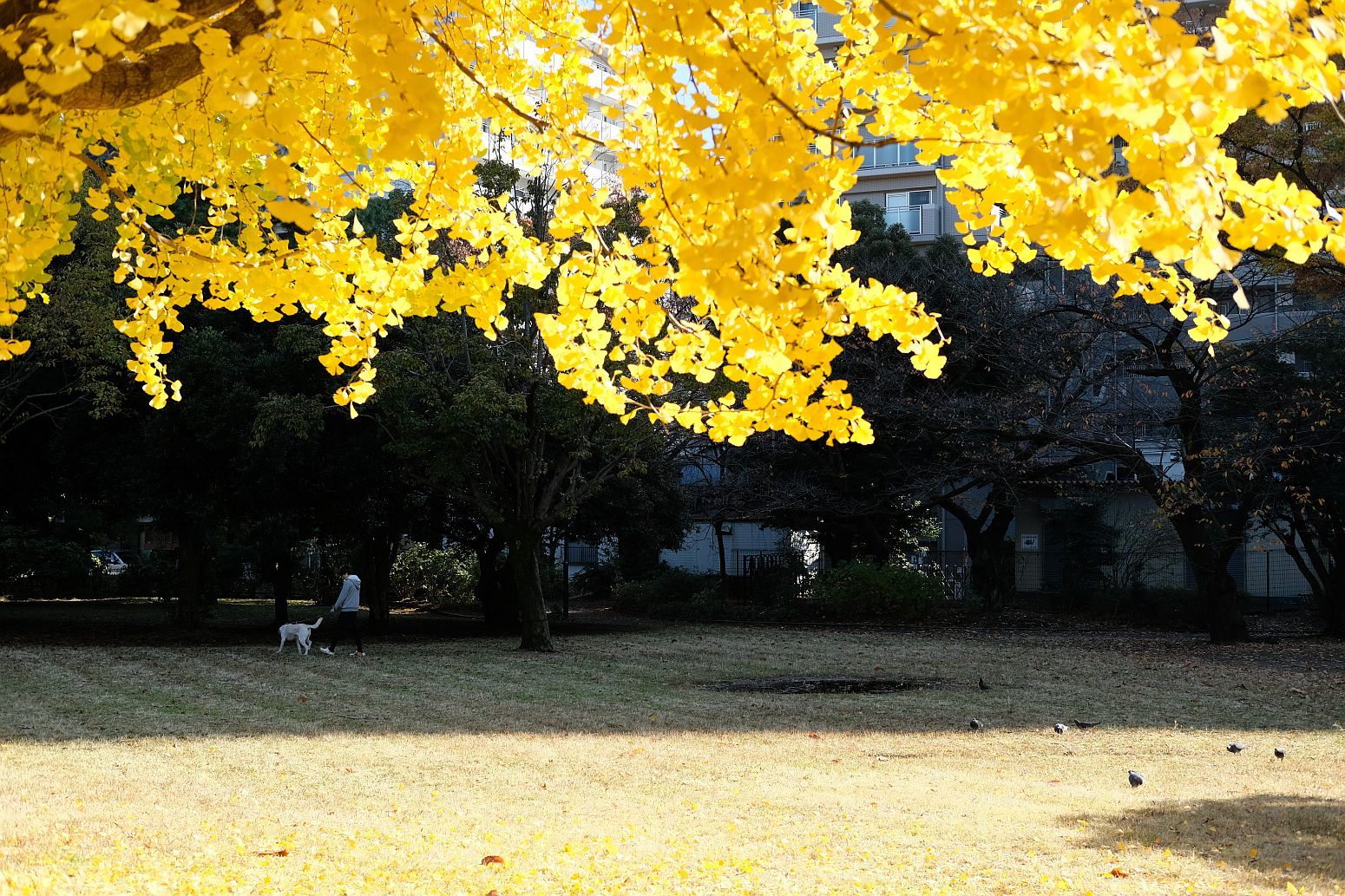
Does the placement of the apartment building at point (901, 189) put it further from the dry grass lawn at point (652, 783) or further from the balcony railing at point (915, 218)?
the dry grass lawn at point (652, 783)

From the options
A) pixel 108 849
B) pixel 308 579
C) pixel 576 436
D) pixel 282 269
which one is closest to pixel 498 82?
pixel 282 269

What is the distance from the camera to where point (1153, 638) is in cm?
1844

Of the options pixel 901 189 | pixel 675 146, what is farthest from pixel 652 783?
pixel 901 189

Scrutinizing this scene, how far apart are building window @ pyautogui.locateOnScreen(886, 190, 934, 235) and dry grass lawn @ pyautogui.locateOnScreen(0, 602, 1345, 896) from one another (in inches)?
817

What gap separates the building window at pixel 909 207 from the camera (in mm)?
31844

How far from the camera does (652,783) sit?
20.7 ft

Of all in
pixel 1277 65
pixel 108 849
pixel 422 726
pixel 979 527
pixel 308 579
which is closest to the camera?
pixel 1277 65

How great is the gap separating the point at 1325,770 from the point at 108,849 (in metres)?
6.39

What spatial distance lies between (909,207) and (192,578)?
2108 cm

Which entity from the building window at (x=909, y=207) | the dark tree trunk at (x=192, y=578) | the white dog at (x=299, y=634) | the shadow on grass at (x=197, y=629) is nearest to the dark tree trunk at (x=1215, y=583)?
the shadow on grass at (x=197, y=629)

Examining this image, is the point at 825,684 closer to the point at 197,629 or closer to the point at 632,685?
the point at 632,685

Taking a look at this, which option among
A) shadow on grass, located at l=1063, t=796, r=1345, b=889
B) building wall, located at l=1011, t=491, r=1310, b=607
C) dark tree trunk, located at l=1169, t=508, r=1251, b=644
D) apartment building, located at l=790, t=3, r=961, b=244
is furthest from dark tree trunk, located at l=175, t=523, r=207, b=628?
apartment building, located at l=790, t=3, r=961, b=244

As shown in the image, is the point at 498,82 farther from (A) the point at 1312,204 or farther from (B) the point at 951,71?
(A) the point at 1312,204

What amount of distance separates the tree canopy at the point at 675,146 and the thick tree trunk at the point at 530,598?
34.2 ft
